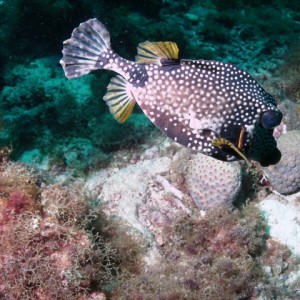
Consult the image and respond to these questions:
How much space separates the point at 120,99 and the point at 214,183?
8.25 feet

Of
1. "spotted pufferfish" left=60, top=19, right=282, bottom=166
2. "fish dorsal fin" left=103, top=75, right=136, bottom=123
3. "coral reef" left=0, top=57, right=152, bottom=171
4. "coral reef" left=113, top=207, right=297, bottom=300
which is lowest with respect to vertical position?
"coral reef" left=0, top=57, right=152, bottom=171

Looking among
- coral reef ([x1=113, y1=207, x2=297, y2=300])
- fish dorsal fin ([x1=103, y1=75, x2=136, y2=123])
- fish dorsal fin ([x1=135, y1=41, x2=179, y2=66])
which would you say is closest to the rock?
coral reef ([x1=113, y1=207, x2=297, y2=300])

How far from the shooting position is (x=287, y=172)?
5766 mm

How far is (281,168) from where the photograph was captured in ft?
19.0

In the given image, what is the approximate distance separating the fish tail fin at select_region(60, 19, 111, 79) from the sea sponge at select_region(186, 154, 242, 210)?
2.47 meters

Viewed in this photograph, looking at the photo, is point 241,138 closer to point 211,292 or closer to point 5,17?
point 211,292

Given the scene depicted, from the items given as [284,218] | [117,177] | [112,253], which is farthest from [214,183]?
[112,253]

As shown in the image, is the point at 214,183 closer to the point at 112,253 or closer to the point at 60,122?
the point at 112,253

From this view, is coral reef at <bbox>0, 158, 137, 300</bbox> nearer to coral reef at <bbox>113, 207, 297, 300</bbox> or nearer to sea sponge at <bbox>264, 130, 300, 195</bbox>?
coral reef at <bbox>113, 207, 297, 300</bbox>

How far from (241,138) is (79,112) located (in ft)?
14.1

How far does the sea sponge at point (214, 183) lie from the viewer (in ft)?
17.0

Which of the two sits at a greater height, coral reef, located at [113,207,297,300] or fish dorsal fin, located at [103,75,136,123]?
fish dorsal fin, located at [103,75,136,123]

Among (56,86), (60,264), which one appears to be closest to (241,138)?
(60,264)

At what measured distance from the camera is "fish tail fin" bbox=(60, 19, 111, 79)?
3.41 meters
